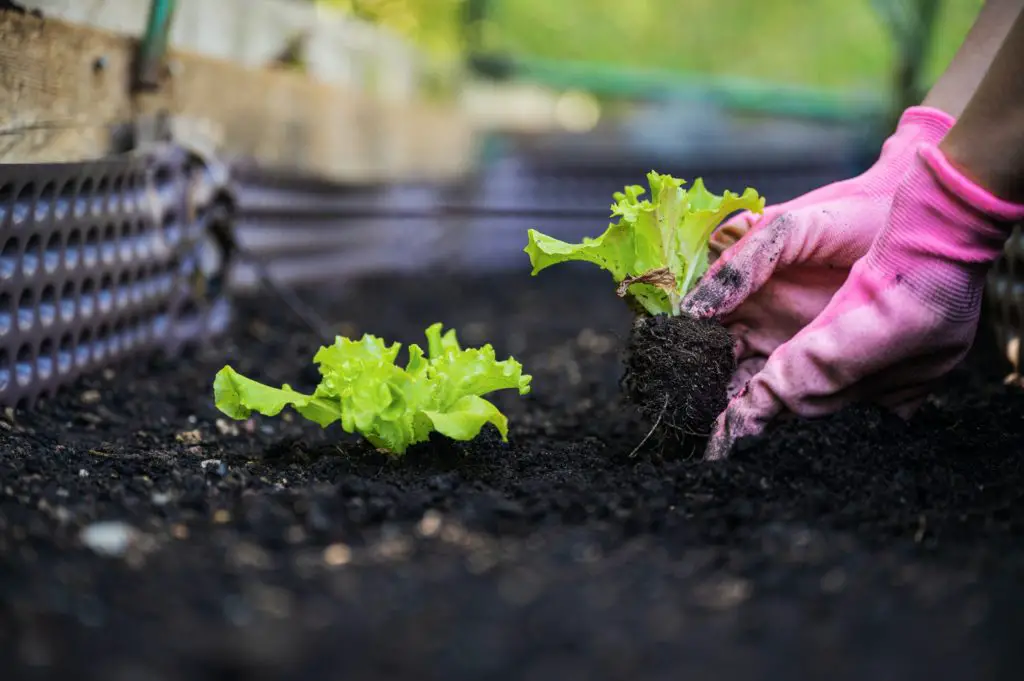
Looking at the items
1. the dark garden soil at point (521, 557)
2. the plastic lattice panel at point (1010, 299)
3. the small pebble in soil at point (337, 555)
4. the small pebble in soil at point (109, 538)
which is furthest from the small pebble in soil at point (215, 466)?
the plastic lattice panel at point (1010, 299)

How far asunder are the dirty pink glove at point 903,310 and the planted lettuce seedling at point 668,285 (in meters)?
0.09

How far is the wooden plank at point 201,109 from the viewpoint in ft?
7.04

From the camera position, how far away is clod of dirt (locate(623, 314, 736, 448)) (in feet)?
5.43

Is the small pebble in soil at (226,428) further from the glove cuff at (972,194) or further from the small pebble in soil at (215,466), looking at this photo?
the glove cuff at (972,194)

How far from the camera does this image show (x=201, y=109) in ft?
11.0


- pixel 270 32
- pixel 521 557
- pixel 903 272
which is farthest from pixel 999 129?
pixel 270 32

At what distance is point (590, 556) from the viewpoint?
1112 mm

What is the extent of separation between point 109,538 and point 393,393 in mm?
544

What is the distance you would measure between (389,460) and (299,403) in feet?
0.60

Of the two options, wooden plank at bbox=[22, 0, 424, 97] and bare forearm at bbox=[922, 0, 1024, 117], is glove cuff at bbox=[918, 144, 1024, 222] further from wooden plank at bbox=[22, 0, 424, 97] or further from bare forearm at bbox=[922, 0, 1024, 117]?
wooden plank at bbox=[22, 0, 424, 97]

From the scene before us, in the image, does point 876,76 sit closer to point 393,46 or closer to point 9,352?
point 393,46

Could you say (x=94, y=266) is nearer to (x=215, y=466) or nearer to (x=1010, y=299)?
(x=215, y=466)

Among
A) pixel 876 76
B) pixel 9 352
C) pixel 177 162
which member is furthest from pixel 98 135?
pixel 876 76

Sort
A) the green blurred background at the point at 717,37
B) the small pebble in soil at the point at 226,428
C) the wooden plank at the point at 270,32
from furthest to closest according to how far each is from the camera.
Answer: the green blurred background at the point at 717,37 → the wooden plank at the point at 270,32 → the small pebble in soil at the point at 226,428
